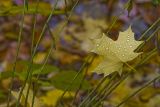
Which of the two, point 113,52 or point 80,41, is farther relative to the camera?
point 80,41

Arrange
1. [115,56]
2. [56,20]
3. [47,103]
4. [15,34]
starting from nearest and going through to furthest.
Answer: [115,56] < [47,103] < [15,34] < [56,20]

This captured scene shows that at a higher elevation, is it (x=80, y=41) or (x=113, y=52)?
(x=113, y=52)

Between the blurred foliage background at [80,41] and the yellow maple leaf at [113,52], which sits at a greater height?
the yellow maple leaf at [113,52]

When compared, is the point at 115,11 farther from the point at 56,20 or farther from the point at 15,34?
the point at 15,34

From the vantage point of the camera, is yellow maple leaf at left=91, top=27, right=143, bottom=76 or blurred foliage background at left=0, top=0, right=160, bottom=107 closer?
yellow maple leaf at left=91, top=27, right=143, bottom=76

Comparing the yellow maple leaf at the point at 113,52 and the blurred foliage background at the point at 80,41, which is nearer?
the yellow maple leaf at the point at 113,52

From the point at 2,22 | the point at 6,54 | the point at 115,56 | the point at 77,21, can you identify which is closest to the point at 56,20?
the point at 77,21

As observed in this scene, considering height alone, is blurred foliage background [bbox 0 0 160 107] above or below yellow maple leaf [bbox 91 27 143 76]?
below

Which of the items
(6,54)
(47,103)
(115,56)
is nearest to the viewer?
(115,56)
